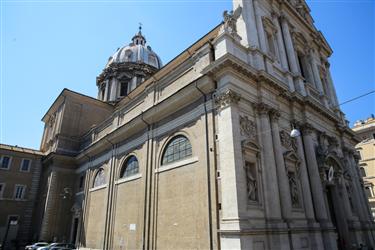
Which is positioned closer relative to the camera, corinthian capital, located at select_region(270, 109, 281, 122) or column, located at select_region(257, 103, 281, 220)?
column, located at select_region(257, 103, 281, 220)

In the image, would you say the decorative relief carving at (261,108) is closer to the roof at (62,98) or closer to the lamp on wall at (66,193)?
the lamp on wall at (66,193)

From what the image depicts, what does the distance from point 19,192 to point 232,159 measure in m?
25.2

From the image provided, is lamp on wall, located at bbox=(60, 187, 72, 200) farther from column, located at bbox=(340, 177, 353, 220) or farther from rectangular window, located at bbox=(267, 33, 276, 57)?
column, located at bbox=(340, 177, 353, 220)

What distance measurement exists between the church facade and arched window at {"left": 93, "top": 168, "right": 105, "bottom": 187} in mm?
173

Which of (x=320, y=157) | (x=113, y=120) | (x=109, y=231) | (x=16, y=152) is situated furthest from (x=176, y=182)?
(x=16, y=152)

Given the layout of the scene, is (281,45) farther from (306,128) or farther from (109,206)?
(109,206)

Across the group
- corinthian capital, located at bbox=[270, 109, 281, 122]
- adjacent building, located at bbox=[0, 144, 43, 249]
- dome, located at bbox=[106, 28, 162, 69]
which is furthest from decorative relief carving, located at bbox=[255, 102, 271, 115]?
dome, located at bbox=[106, 28, 162, 69]

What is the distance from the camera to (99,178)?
2155 centimetres

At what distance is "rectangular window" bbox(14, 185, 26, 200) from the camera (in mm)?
26016

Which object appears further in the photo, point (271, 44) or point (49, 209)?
point (49, 209)

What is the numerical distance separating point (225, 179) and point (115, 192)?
34.7 ft

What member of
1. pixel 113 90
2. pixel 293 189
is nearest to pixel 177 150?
pixel 293 189

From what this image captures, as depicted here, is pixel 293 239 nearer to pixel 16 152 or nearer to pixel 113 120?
pixel 113 120

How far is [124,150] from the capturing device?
18.9 meters
